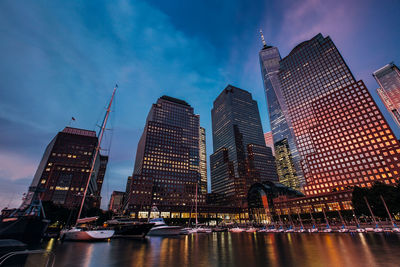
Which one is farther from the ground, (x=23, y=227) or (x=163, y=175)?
(x=163, y=175)

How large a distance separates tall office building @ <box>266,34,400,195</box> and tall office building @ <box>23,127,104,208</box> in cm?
16611

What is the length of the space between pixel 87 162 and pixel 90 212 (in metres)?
58.7

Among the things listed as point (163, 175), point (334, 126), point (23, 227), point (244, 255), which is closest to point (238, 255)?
point (244, 255)

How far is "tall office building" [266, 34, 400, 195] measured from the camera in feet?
349

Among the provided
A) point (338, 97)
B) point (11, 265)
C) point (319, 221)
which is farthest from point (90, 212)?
point (338, 97)

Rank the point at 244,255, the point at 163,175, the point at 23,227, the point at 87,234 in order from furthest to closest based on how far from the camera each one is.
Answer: the point at 163,175 < the point at 87,234 < the point at 23,227 < the point at 244,255

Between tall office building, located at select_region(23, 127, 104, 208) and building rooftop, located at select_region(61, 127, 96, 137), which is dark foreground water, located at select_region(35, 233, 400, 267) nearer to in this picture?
tall office building, located at select_region(23, 127, 104, 208)

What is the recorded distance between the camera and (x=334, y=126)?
125m

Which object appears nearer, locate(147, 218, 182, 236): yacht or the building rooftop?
locate(147, 218, 182, 236): yacht

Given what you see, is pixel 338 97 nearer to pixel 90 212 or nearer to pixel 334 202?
pixel 334 202

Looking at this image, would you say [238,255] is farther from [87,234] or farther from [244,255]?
[87,234]

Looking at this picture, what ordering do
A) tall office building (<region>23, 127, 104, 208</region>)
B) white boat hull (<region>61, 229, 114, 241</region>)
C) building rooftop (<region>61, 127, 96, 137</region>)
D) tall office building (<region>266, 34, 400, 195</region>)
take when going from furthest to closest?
building rooftop (<region>61, 127, 96, 137</region>), tall office building (<region>23, 127, 104, 208</region>), tall office building (<region>266, 34, 400, 195</region>), white boat hull (<region>61, 229, 114, 241</region>)

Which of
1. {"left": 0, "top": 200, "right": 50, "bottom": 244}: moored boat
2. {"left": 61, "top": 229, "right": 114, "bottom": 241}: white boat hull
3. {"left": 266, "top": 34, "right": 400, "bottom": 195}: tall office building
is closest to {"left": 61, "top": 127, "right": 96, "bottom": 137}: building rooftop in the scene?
{"left": 0, "top": 200, "right": 50, "bottom": 244}: moored boat

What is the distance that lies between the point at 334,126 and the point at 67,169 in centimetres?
19490
